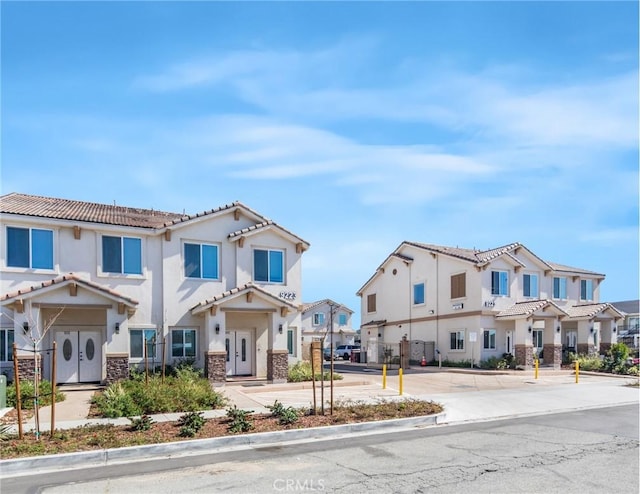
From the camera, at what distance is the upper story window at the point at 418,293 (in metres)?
40.2

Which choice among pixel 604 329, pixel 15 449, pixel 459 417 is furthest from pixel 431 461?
pixel 604 329

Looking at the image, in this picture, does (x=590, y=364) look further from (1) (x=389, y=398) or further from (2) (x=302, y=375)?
(1) (x=389, y=398)

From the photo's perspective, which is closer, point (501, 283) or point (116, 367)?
point (116, 367)

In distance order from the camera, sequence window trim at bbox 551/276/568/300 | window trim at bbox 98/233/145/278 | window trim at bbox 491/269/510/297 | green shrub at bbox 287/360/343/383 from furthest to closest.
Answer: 1. window trim at bbox 551/276/568/300
2. window trim at bbox 491/269/510/297
3. green shrub at bbox 287/360/343/383
4. window trim at bbox 98/233/145/278

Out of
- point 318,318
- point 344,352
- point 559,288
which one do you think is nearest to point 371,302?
point 344,352

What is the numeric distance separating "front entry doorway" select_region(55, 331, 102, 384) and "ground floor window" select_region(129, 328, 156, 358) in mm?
1499

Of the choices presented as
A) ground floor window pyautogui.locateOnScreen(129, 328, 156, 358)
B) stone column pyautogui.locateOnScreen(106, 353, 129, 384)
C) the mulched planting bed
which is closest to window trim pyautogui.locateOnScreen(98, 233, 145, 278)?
ground floor window pyautogui.locateOnScreen(129, 328, 156, 358)

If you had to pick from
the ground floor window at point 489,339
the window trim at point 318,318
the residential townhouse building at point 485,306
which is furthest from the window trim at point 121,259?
the window trim at point 318,318

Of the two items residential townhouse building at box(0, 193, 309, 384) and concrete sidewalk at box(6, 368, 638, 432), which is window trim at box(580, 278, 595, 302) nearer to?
concrete sidewalk at box(6, 368, 638, 432)

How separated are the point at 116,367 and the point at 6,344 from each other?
12.7ft

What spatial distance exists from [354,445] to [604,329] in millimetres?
35045

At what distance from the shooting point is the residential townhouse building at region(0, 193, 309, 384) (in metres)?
20.9

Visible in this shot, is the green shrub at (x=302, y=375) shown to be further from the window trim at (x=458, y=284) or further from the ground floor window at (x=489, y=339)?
the window trim at (x=458, y=284)

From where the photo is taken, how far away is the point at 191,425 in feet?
40.3
